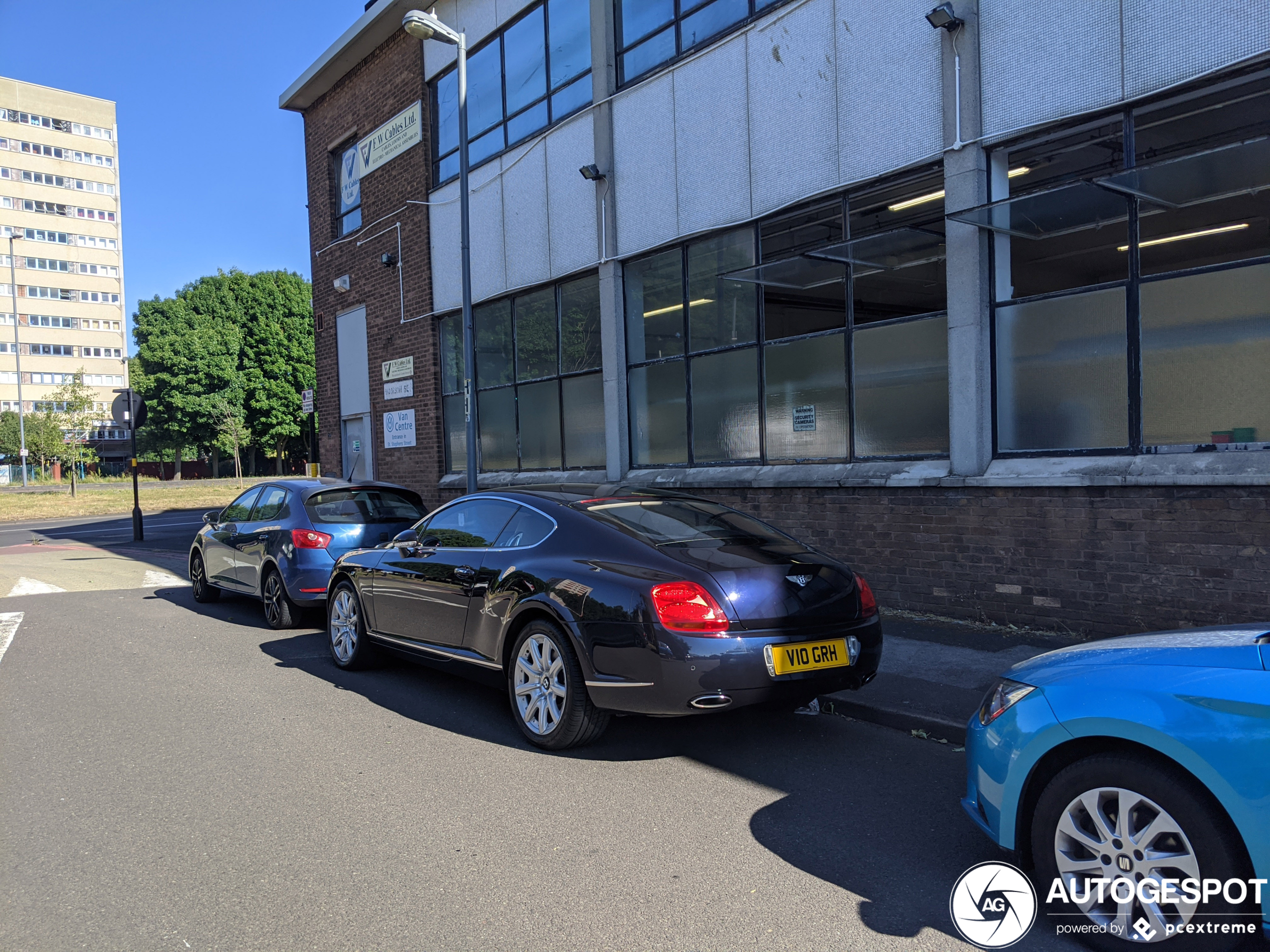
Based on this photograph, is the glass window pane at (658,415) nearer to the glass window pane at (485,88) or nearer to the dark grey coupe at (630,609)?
the dark grey coupe at (630,609)

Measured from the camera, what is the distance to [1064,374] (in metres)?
7.55

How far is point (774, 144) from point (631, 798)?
7.56 m

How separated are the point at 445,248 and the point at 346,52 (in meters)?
5.14

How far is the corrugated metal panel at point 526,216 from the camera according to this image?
13398mm

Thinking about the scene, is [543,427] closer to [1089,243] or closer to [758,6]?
[758,6]

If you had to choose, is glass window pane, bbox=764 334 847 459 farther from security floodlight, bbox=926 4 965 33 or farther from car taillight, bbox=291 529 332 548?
car taillight, bbox=291 529 332 548

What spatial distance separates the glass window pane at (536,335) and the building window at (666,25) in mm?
3440

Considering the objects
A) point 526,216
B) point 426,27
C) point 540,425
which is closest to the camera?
point 426,27

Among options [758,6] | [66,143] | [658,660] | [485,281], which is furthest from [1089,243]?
[66,143]

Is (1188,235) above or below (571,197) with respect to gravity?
below

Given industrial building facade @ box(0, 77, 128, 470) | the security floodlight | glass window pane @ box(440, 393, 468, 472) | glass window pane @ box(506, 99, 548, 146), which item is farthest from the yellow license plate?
industrial building facade @ box(0, 77, 128, 470)

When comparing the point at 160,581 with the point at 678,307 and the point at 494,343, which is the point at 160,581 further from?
the point at 678,307

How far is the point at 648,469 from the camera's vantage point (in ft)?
38.9

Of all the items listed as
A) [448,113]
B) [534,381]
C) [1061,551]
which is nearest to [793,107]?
[1061,551]
